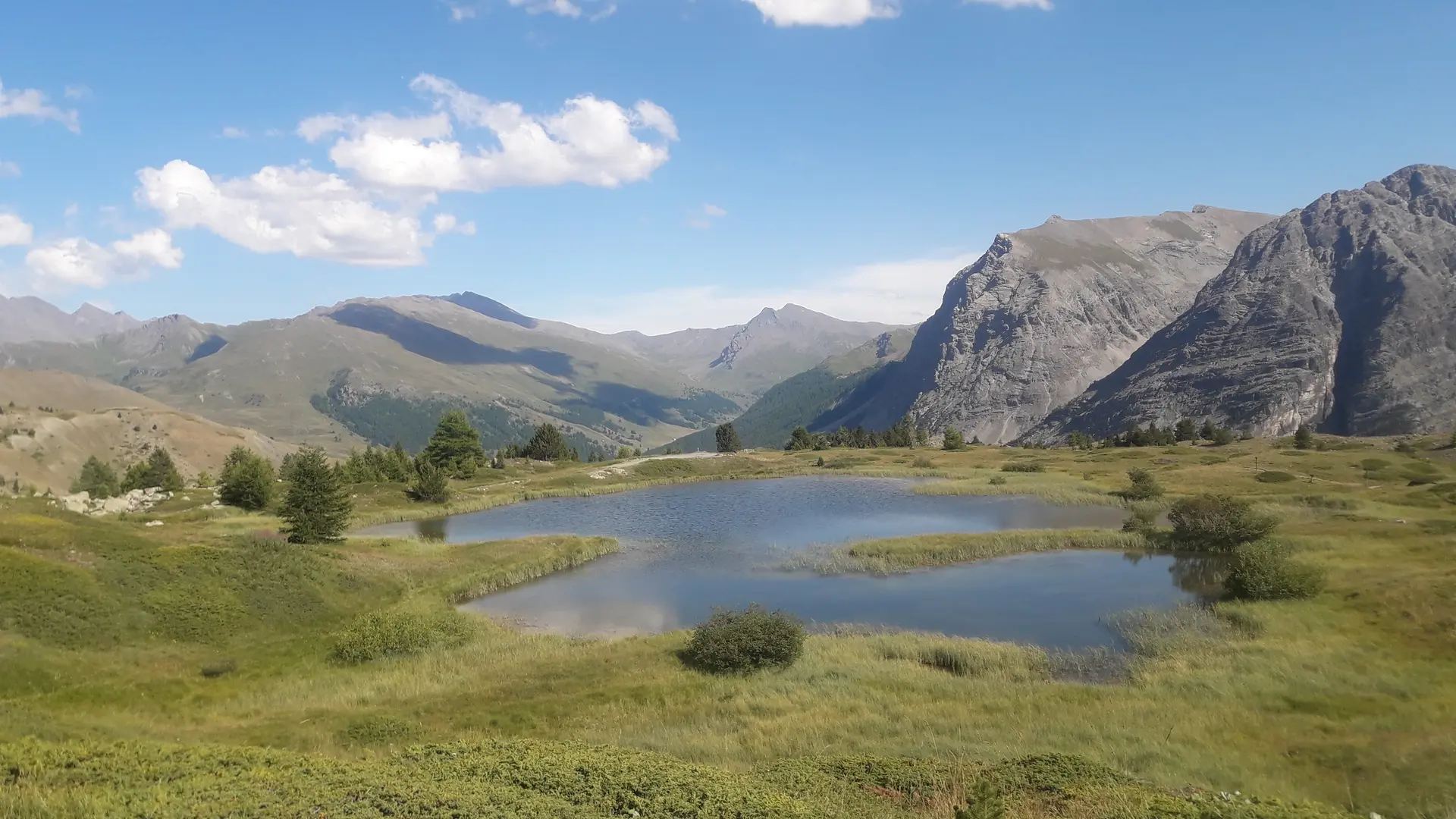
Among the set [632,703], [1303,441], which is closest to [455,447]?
[632,703]

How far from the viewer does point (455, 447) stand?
123 meters

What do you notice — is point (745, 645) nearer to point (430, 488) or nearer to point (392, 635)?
point (392, 635)

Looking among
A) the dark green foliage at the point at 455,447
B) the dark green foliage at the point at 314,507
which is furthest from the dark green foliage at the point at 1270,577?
the dark green foliage at the point at 455,447

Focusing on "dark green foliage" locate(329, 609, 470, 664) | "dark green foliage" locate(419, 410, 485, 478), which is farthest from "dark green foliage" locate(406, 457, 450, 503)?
"dark green foliage" locate(329, 609, 470, 664)

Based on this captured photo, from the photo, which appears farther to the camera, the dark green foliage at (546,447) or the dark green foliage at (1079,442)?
the dark green foliage at (1079,442)

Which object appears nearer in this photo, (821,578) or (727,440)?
(821,578)

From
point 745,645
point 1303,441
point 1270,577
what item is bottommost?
point 745,645

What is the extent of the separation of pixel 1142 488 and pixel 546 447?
114689 mm

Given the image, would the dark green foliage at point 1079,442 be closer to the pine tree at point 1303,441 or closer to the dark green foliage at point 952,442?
the dark green foliage at point 952,442

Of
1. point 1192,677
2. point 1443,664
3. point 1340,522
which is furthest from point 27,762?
point 1340,522

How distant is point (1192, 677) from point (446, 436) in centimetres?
11587

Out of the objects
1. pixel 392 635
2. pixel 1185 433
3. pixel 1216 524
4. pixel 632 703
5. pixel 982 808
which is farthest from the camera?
pixel 1185 433

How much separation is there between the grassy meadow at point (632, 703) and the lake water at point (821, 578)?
426cm

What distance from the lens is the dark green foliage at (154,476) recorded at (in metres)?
99.5
